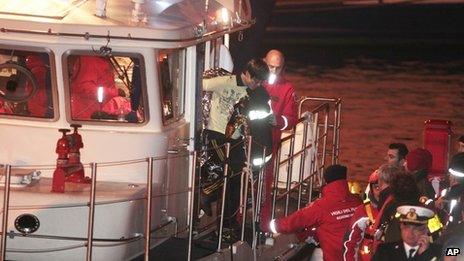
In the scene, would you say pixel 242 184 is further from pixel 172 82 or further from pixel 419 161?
pixel 419 161

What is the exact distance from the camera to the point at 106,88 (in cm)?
834

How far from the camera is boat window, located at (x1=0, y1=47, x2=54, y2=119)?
8.26 meters

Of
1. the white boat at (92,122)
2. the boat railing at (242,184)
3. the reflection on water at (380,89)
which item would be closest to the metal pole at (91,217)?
the boat railing at (242,184)

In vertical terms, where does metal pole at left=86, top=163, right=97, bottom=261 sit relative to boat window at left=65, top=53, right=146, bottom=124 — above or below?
below

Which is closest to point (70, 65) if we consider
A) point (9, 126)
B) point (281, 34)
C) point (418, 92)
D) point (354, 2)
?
point (9, 126)

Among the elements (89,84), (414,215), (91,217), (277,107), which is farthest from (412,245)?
(277,107)

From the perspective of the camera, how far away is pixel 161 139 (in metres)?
8.45

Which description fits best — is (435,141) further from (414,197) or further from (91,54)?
(91,54)

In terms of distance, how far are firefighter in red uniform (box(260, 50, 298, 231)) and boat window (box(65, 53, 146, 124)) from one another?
75.7 inches

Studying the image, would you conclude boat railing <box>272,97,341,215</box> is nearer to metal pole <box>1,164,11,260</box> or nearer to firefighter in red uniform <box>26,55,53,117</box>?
firefighter in red uniform <box>26,55,53,117</box>

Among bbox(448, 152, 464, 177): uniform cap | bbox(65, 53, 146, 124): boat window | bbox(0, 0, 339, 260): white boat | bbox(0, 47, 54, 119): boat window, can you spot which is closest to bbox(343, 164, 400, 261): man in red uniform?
bbox(448, 152, 464, 177): uniform cap

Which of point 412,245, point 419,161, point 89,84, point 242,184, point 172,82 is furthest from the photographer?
point 419,161

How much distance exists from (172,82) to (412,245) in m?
2.71

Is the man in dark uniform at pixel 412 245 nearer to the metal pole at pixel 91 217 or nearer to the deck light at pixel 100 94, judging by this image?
the metal pole at pixel 91 217
